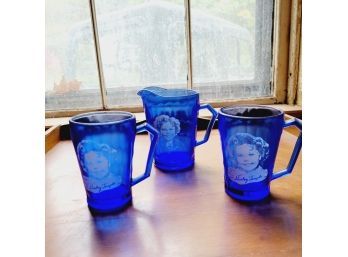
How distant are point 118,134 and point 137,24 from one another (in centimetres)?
82

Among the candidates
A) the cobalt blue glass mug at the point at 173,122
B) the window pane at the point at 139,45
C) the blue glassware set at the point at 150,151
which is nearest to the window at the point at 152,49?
the window pane at the point at 139,45

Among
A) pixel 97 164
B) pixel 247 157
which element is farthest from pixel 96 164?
pixel 247 157

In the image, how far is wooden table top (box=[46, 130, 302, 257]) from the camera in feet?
1.30

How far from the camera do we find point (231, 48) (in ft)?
4.03

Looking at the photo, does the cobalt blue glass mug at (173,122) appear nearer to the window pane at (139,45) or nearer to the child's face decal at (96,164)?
the child's face decal at (96,164)

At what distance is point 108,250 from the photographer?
1.30 feet

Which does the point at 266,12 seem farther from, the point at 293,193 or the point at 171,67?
the point at 293,193

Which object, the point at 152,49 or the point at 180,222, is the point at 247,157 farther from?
the point at 152,49

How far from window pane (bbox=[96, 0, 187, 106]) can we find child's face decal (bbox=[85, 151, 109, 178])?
31.0 inches

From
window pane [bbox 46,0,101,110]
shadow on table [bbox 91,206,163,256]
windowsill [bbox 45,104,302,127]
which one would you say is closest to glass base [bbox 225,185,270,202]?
shadow on table [bbox 91,206,163,256]

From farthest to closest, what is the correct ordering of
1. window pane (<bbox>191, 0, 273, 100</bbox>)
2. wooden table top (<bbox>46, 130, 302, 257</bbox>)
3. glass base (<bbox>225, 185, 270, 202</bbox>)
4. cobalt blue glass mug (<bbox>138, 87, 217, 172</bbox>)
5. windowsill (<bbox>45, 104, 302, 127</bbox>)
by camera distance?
window pane (<bbox>191, 0, 273, 100</bbox>) < windowsill (<bbox>45, 104, 302, 127</bbox>) < cobalt blue glass mug (<bbox>138, 87, 217, 172</bbox>) < glass base (<bbox>225, 185, 270, 202</bbox>) < wooden table top (<bbox>46, 130, 302, 257</bbox>)

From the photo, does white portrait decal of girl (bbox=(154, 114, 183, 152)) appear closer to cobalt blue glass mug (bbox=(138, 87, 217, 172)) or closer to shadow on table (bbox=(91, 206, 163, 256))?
cobalt blue glass mug (bbox=(138, 87, 217, 172))

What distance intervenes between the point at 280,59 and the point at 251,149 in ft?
2.79

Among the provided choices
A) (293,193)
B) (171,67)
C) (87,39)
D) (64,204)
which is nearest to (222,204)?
(293,193)
